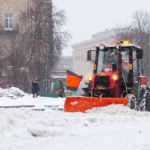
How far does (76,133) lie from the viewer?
Result: 5.98m

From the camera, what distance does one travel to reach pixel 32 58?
1291 inches

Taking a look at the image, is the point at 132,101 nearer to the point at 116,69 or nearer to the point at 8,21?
the point at 116,69

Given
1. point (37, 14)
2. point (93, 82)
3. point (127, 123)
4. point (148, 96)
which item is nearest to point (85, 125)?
point (127, 123)

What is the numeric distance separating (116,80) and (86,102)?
4.09ft

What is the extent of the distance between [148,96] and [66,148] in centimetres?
673

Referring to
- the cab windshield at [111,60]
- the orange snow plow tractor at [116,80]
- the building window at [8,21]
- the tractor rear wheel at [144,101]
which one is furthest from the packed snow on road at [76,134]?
the building window at [8,21]

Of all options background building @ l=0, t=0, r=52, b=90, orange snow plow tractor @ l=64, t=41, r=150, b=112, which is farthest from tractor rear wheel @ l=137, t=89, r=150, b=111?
background building @ l=0, t=0, r=52, b=90

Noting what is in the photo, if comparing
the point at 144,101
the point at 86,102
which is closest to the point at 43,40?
the point at 144,101

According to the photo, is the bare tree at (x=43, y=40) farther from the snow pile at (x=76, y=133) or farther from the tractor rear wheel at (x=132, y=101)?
the snow pile at (x=76, y=133)

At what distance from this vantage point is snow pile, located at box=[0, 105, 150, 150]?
482 centimetres

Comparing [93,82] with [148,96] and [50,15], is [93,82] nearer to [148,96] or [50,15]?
[148,96]

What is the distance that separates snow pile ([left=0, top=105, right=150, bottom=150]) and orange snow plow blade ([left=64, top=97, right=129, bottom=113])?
1.21 m

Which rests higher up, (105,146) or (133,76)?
(133,76)

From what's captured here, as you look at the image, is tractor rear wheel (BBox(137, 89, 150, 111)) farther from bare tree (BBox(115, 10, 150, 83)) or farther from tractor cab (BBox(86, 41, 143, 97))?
bare tree (BBox(115, 10, 150, 83))
